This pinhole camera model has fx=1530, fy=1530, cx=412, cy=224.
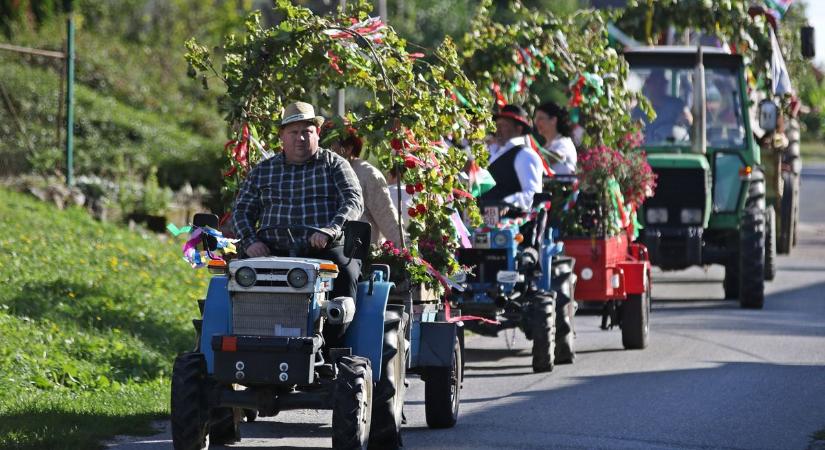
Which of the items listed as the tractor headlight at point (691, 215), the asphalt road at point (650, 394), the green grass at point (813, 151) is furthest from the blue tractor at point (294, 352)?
the green grass at point (813, 151)

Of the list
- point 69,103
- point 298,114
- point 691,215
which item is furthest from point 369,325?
point 69,103

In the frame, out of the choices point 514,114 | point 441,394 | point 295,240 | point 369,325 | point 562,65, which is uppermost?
point 562,65

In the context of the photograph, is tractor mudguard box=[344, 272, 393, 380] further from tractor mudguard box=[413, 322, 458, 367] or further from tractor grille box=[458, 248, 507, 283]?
tractor grille box=[458, 248, 507, 283]

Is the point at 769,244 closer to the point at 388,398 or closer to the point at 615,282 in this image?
the point at 615,282

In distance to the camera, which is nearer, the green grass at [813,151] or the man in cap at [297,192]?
the man in cap at [297,192]

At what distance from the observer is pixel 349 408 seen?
812 cm

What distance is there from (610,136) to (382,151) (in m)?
5.74

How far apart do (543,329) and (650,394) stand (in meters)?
1.29

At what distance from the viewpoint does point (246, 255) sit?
8852 mm

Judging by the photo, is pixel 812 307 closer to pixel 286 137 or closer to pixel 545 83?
pixel 545 83

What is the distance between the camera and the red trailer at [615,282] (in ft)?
45.8

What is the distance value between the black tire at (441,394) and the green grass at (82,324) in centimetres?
178

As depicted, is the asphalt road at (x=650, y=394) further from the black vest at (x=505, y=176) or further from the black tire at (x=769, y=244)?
the black tire at (x=769, y=244)

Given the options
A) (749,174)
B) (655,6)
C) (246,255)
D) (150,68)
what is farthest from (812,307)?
(150,68)
